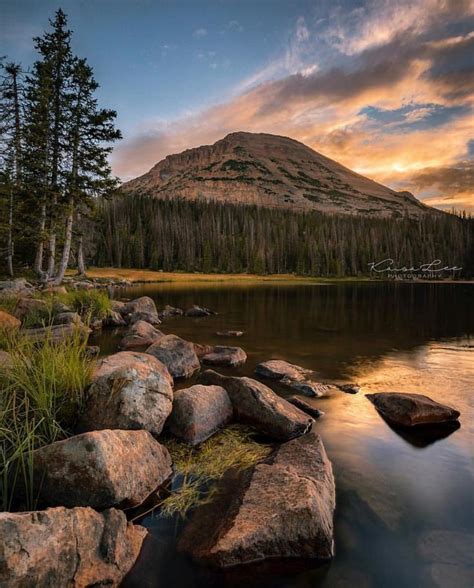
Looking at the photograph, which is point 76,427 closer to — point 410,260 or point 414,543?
point 414,543

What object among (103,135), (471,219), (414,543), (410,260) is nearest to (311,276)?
(410,260)

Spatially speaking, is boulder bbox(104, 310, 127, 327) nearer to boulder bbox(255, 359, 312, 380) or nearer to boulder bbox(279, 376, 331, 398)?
boulder bbox(255, 359, 312, 380)

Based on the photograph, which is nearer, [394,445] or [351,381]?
[394,445]

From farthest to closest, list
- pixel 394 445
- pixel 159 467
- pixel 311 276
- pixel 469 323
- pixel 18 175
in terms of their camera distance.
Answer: pixel 311 276
pixel 18 175
pixel 469 323
pixel 394 445
pixel 159 467

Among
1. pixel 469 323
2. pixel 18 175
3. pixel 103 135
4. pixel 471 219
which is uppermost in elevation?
pixel 471 219

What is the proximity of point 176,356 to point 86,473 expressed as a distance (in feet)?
23.1

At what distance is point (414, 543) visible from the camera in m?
4.69

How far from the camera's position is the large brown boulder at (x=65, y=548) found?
10.9 ft

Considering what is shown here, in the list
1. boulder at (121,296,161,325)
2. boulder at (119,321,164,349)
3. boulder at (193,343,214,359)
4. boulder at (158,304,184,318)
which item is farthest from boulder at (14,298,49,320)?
boulder at (158,304,184,318)

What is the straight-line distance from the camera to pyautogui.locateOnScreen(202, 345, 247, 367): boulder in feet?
43.6

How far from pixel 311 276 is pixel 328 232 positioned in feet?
86.8

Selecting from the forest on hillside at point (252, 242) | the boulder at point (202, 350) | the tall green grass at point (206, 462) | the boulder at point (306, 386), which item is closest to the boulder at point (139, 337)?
the boulder at point (202, 350)

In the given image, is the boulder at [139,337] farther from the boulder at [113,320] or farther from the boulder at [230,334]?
the boulder at [113,320]

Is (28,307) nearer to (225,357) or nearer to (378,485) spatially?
(225,357)
